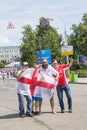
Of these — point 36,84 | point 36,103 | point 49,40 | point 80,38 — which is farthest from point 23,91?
point 49,40

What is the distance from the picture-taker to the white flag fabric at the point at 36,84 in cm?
1379

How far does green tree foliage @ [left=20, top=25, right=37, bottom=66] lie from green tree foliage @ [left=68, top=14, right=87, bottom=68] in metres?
6.62

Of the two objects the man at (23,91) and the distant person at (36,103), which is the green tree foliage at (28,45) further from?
the man at (23,91)

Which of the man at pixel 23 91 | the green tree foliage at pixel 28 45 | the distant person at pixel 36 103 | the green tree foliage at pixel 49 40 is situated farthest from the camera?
the green tree foliage at pixel 28 45

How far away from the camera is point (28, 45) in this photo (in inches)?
3014

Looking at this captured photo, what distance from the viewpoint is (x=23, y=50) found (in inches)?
3081

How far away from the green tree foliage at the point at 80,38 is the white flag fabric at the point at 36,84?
2245 inches

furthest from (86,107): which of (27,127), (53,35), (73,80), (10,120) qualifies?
(53,35)

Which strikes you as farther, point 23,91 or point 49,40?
point 49,40

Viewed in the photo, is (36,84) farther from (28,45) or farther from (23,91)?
(28,45)

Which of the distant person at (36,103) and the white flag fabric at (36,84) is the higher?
the white flag fabric at (36,84)

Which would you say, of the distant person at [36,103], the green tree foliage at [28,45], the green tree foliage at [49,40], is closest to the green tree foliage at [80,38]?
the green tree foliage at [49,40]

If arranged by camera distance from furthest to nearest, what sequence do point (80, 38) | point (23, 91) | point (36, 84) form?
point (80, 38) → point (36, 84) → point (23, 91)

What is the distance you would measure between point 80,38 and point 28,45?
9442 mm
